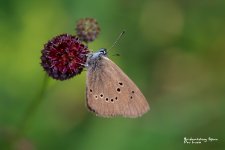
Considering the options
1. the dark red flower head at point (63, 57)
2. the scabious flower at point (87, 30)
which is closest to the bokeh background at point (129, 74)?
the dark red flower head at point (63, 57)

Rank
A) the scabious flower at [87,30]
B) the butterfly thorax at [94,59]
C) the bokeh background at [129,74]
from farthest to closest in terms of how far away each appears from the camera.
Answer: the bokeh background at [129,74], the scabious flower at [87,30], the butterfly thorax at [94,59]

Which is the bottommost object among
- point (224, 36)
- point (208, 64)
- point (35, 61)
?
point (35, 61)

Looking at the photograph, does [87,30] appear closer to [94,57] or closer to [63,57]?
[94,57]

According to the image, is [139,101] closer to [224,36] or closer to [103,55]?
[103,55]

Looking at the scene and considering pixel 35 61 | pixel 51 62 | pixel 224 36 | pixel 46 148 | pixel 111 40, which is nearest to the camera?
pixel 51 62

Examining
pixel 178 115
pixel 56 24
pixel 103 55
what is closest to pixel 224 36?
pixel 178 115

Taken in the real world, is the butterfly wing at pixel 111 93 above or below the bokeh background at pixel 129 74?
below

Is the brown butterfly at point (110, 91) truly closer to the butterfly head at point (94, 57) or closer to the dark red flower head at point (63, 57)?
the butterfly head at point (94, 57)
